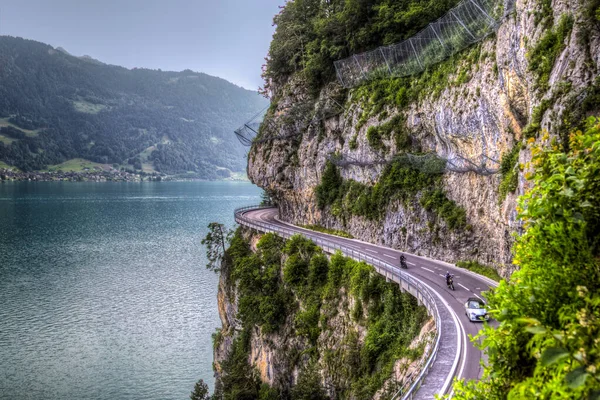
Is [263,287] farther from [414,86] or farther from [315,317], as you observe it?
[414,86]

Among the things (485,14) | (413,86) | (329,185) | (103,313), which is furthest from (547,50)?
(103,313)

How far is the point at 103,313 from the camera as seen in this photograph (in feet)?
179

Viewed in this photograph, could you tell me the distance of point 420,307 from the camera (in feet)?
76.4

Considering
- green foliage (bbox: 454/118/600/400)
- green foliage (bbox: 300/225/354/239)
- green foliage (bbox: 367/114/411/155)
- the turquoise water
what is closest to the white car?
green foliage (bbox: 454/118/600/400)

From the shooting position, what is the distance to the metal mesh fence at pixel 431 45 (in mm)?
28213

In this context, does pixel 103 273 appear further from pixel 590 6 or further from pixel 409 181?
pixel 590 6

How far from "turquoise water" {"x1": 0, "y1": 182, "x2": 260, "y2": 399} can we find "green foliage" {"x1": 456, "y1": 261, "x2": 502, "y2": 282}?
29.9 m

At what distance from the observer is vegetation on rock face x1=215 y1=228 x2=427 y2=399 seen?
931 inches

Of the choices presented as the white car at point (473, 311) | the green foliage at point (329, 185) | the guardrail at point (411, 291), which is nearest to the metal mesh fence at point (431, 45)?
the green foliage at point (329, 185)

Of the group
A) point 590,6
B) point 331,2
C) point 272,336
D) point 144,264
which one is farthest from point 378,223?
point 144,264

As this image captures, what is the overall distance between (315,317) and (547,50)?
76.8 feet

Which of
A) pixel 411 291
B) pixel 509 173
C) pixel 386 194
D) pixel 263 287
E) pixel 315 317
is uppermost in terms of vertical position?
pixel 509 173

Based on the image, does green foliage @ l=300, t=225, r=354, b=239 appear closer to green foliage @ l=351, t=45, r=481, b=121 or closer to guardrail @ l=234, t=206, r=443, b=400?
guardrail @ l=234, t=206, r=443, b=400

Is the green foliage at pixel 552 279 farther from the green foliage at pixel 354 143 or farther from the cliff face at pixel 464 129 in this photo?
the green foliage at pixel 354 143
